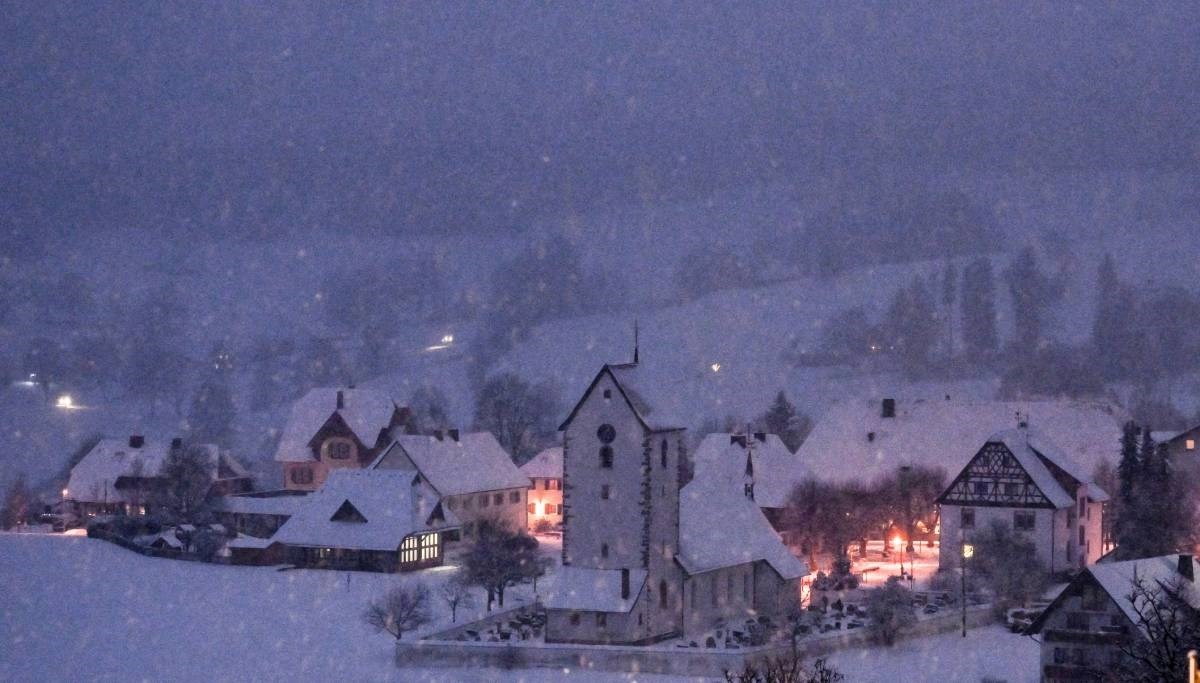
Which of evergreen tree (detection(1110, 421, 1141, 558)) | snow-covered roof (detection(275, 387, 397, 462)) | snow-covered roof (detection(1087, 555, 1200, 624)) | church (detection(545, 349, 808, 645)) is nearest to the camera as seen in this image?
snow-covered roof (detection(1087, 555, 1200, 624))

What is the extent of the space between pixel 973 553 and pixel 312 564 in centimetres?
2705

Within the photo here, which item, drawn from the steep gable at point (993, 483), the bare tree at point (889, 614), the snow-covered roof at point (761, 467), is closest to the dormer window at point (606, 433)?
the bare tree at point (889, 614)

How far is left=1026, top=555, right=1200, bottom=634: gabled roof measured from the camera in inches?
1528

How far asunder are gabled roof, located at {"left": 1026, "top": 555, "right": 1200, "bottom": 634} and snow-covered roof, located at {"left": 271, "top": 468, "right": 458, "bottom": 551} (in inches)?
1201

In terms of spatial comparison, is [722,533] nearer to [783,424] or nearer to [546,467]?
[546,467]

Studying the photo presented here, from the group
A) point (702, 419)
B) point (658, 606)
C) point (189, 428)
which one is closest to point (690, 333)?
point (702, 419)

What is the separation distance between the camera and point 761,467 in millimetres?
69750

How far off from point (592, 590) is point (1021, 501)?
23.2 m

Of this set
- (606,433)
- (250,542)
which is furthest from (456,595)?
(250,542)

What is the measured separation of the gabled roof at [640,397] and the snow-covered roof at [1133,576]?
1422cm

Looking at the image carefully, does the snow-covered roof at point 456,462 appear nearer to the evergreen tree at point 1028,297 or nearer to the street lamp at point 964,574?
the street lamp at point 964,574

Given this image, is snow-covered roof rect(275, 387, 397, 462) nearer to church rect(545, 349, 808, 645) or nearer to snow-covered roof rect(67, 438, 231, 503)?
snow-covered roof rect(67, 438, 231, 503)

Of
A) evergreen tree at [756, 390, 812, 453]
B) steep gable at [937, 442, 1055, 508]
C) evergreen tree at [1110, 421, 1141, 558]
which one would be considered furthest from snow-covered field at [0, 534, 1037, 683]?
evergreen tree at [756, 390, 812, 453]

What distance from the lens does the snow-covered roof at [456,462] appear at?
72.2 m
